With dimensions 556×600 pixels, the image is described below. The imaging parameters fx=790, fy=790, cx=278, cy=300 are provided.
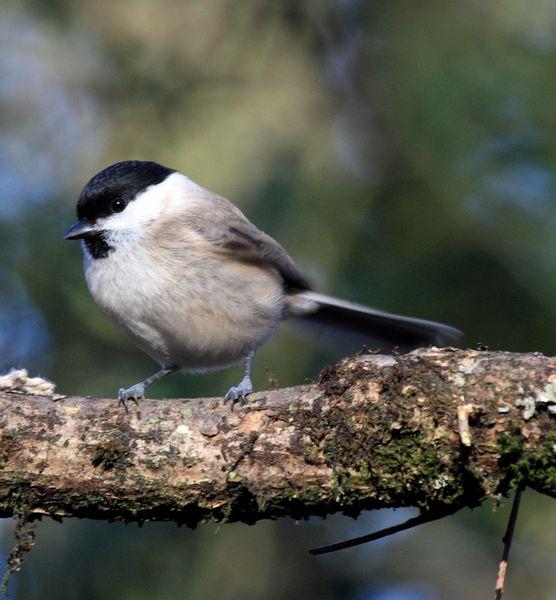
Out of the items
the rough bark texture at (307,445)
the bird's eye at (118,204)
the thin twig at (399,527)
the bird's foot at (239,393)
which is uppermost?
the bird's eye at (118,204)

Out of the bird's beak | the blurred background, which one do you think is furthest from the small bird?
the blurred background

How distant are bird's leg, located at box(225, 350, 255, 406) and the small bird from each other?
0.04 ft

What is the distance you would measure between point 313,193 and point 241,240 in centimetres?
65

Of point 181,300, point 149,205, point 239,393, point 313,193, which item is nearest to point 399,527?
point 239,393

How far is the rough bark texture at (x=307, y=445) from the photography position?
2117mm

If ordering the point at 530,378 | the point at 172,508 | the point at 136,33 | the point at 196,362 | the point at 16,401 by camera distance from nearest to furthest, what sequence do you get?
the point at 530,378 < the point at 172,508 < the point at 16,401 < the point at 196,362 < the point at 136,33

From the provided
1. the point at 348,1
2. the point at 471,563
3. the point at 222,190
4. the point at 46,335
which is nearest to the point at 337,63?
the point at 348,1

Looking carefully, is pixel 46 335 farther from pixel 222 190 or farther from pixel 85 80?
pixel 85 80

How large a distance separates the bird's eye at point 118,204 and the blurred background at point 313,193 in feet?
2.52

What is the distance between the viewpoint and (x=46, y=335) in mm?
4137

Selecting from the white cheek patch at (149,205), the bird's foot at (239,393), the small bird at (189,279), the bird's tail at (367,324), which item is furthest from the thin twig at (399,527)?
the white cheek patch at (149,205)

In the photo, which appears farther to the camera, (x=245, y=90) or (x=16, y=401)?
(x=245, y=90)

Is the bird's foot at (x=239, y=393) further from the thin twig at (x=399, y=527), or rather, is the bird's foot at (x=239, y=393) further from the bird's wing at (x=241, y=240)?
the bird's wing at (x=241, y=240)

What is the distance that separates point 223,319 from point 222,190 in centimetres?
109
